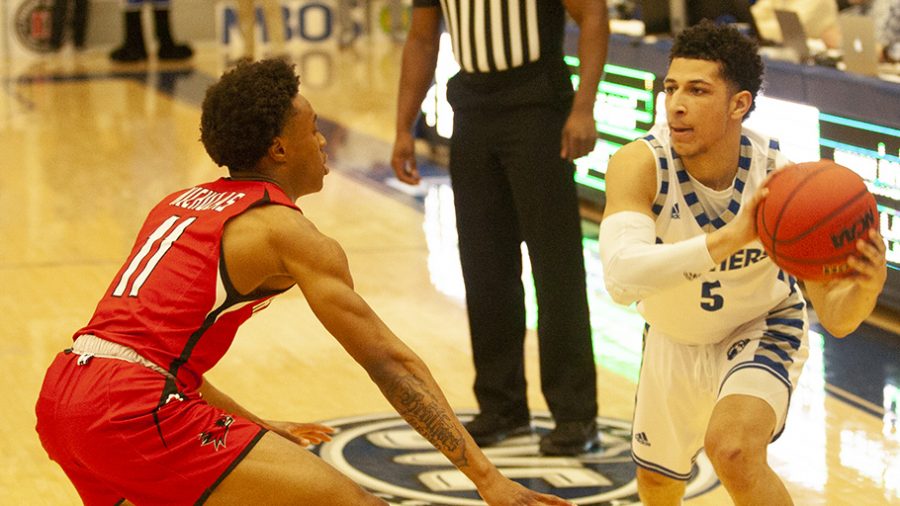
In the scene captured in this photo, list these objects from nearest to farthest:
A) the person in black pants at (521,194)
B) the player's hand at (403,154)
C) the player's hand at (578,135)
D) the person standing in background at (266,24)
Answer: the player's hand at (578,135) < the person in black pants at (521,194) < the player's hand at (403,154) < the person standing in background at (266,24)

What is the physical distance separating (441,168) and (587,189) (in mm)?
2298

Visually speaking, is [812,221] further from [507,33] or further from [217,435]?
[507,33]

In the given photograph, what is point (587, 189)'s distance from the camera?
888cm

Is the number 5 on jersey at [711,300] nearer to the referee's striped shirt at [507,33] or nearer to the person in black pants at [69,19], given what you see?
the referee's striped shirt at [507,33]

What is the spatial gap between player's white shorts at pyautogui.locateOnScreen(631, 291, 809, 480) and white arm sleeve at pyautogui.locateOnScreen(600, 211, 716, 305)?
44 cm

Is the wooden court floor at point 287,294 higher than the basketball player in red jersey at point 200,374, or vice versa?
the basketball player in red jersey at point 200,374

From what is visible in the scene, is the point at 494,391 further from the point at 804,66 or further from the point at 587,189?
the point at 587,189

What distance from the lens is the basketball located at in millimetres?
3270

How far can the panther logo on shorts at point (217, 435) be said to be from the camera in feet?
10.1

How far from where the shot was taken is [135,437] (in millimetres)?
3020

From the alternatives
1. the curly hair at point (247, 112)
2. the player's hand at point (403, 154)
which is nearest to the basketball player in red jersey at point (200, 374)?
the curly hair at point (247, 112)

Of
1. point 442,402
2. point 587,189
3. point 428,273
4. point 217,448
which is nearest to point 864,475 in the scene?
point 442,402

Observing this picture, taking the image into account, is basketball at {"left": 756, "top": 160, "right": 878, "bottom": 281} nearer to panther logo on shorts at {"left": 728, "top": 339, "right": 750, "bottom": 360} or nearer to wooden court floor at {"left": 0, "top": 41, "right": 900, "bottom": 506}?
panther logo on shorts at {"left": 728, "top": 339, "right": 750, "bottom": 360}

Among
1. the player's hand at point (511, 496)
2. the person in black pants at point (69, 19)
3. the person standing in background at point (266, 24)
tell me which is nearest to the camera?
the player's hand at point (511, 496)
